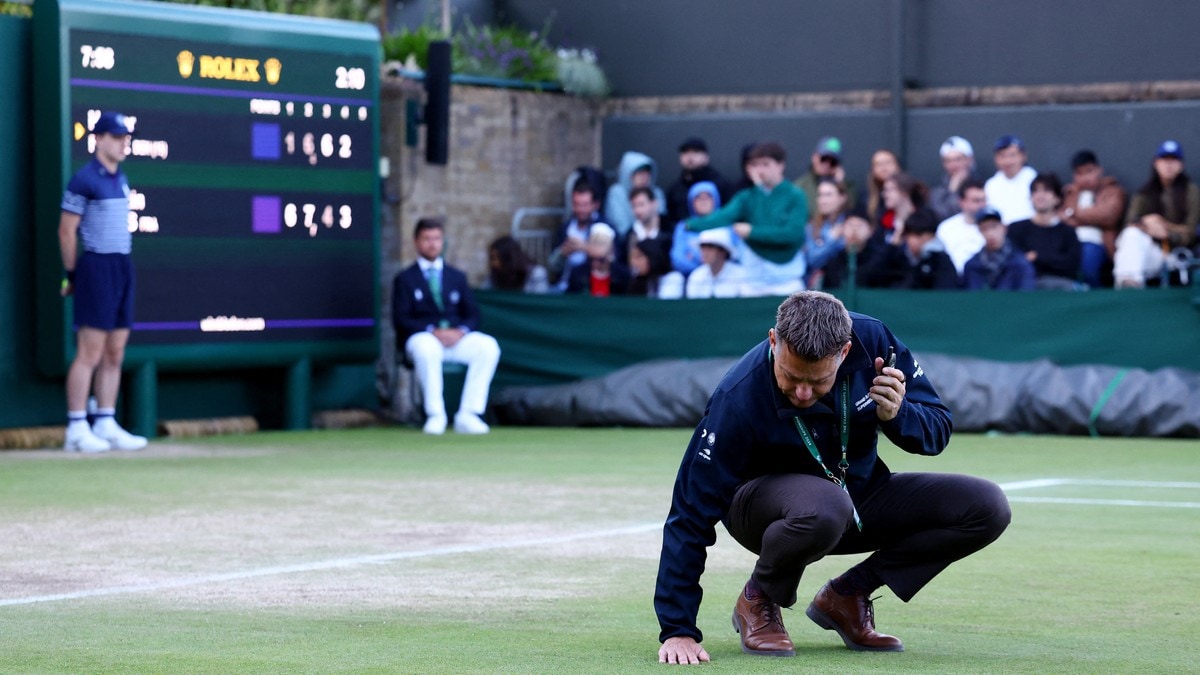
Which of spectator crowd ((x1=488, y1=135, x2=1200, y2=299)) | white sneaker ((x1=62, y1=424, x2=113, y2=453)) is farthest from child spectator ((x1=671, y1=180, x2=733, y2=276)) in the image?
white sneaker ((x1=62, y1=424, x2=113, y2=453))

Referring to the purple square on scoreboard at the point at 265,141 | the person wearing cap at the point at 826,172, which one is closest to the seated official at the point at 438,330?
the purple square on scoreboard at the point at 265,141

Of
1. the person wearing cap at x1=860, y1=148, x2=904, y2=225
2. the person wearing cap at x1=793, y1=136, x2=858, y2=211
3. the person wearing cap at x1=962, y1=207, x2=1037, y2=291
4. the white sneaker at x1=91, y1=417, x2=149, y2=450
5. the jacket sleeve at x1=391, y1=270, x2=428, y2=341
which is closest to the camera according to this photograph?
the white sneaker at x1=91, y1=417, x2=149, y2=450

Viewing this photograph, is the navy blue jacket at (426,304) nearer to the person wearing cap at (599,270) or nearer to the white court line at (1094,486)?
the person wearing cap at (599,270)

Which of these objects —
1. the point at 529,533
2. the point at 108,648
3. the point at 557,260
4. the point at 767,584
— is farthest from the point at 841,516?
the point at 557,260

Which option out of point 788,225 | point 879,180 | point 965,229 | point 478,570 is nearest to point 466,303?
point 788,225

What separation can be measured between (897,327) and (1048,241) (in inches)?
56.9

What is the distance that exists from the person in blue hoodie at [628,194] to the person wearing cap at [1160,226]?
443 cm

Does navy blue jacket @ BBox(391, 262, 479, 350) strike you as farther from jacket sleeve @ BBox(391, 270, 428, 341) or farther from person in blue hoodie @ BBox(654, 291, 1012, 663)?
person in blue hoodie @ BBox(654, 291, 1012, 663)

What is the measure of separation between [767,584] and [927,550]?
20.1 inches

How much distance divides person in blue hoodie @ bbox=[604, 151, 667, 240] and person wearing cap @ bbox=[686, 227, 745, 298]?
144 centimetres

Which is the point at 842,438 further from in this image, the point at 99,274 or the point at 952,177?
the point at 952,177

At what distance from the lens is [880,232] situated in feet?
56.7

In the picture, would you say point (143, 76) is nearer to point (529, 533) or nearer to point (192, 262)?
point (192, 262)

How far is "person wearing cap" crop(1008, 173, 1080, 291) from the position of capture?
54.6 feet
